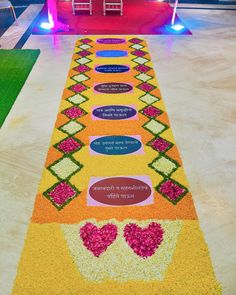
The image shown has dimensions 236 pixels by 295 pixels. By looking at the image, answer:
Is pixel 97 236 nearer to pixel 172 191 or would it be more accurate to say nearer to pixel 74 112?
pixel 172 191

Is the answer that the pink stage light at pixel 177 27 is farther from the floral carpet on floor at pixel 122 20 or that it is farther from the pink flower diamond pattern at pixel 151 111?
the pink flower diamond pattern at pixel 151 111

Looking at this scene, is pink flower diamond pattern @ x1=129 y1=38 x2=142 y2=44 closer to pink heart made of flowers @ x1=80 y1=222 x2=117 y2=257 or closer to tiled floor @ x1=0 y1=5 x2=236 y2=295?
tiled floor @ x1=0 y1=5 x2=236 y2=295

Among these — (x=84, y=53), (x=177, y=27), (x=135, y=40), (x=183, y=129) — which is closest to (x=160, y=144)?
(x=183, y=129)

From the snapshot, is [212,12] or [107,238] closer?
[107,238]

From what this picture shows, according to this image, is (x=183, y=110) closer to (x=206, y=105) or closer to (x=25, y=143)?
(x=206, y=105)

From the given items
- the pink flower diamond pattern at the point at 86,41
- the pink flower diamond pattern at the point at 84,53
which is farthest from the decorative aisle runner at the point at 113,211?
the pink flower diamond pattern at the point at 86,41

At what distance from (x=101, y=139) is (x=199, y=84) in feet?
7.74

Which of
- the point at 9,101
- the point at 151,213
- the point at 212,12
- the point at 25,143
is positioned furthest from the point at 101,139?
the point at 212,12

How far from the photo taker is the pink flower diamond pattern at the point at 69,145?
3.80 m

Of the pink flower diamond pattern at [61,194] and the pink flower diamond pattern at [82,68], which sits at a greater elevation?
the pink flower diamond pattern at [82,68]

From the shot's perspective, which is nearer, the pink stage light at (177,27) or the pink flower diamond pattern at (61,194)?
the pink flower diamond pattern at (61,194)

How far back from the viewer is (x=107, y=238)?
285 cm

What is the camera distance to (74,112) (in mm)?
4461

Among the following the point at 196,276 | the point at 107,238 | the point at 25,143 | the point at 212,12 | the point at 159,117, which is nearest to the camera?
the point at 196,276
